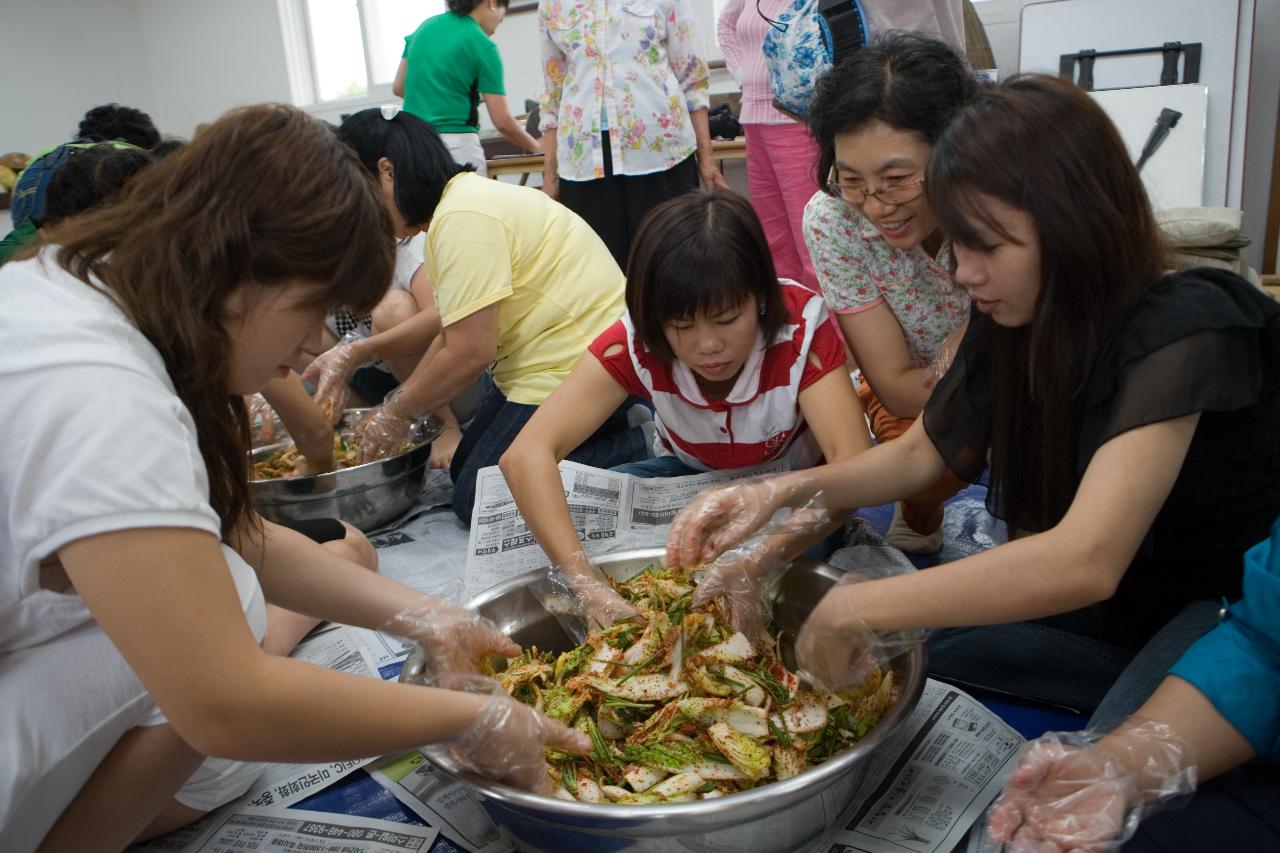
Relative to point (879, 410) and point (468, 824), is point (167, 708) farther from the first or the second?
point (879, 410)

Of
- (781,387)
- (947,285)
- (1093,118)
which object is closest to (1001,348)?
(1093,118)

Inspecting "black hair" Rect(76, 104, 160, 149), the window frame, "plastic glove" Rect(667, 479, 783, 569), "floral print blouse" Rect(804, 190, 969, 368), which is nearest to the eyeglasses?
"floral print blouse" Rect(804, 190, 969, 368)

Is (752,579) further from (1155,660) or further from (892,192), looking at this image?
(892,192)

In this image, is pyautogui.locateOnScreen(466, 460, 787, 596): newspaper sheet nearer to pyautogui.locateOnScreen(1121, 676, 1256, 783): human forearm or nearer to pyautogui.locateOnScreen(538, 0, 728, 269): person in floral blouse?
pyautogui.locateOnScreen(1121, 676, 1256, 783): human forearm

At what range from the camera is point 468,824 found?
3.87ft

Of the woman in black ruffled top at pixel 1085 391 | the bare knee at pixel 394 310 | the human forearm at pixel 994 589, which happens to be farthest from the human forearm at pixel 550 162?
the human forearm at pixel 994 589

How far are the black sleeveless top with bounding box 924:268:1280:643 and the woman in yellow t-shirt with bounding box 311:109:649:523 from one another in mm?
1071

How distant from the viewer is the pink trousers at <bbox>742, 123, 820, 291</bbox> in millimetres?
3070

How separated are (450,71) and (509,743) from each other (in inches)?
126

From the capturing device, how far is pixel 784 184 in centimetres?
317

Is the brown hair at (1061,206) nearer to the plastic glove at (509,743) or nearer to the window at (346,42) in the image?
the plastic glove at (509,743)

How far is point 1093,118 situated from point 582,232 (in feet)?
4.52

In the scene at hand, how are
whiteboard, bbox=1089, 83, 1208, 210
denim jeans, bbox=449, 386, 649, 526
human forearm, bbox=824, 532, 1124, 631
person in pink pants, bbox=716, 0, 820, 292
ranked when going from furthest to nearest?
whiteboard, bbox=1089, 83, 1208, 210
person in pink pants, bbox=716, 0, 820, 292
denim jeans, bbox=449, 386, 649, 526
human forearm, bbox=824, 532, 1124, 631

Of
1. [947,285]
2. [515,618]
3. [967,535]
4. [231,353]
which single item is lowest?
[967,535]
